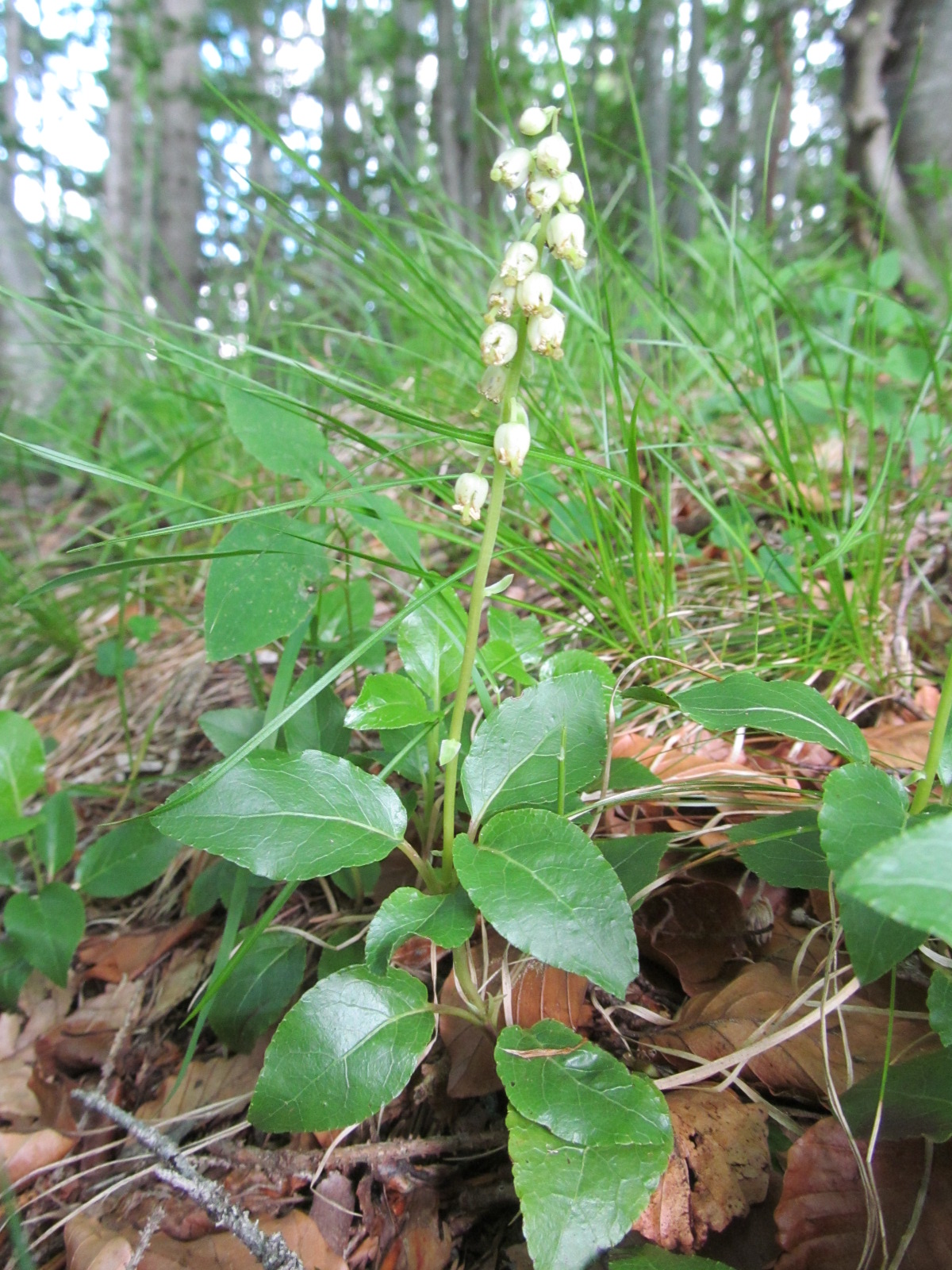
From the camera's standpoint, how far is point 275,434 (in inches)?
44.9

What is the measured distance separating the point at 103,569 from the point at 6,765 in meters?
0.79

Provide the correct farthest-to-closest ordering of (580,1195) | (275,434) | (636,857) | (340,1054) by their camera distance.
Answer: (275,434) → (636,857) → (340,1054) → (580,1195)

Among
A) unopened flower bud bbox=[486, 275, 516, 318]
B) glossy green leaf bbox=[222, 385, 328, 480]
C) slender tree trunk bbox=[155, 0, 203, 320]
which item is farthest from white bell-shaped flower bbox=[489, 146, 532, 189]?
slender tree trunk bbox=[155, 0, 203, 320]

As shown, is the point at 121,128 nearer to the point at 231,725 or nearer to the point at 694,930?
the point at 231,725

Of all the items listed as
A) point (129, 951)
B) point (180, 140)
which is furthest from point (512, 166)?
point (180, 140)

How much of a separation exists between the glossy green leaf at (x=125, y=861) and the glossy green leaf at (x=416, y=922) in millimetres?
596

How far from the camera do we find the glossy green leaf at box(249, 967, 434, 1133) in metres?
0.72

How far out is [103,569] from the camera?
69 cm

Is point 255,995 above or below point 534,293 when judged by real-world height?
below

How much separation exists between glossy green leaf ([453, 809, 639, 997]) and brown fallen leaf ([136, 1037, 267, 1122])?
1.72 feet

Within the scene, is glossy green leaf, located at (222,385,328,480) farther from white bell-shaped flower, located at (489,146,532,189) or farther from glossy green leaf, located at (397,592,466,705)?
white bell-shaped flower, located at (489,146,532,189)

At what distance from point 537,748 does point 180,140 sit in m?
7.63

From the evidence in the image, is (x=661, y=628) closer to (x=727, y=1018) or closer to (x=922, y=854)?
(x=727, y=1018)

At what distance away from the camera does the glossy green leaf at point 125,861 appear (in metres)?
1.22
